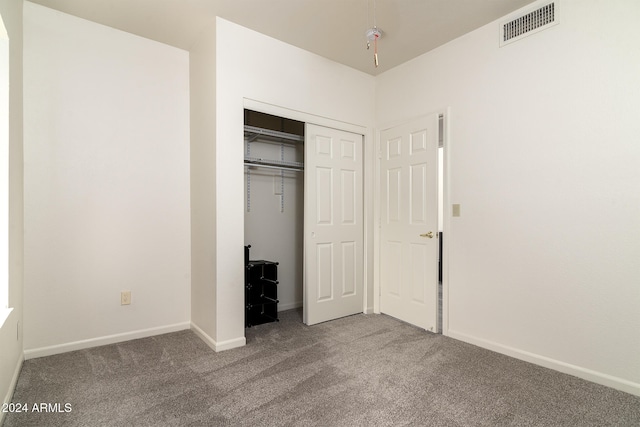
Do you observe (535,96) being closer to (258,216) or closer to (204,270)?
(258,216)

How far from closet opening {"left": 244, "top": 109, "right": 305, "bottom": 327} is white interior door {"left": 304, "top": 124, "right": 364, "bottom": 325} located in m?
0.38

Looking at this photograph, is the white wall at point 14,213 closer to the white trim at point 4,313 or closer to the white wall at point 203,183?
the white trim at point 4,313

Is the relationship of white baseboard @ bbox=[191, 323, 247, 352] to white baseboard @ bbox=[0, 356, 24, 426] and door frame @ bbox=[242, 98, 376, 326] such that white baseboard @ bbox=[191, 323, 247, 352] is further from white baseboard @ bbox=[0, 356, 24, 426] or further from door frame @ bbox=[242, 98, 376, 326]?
door frame @ bbox=[242, 98, 376, 326]

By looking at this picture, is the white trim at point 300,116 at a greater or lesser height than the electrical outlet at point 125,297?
greater

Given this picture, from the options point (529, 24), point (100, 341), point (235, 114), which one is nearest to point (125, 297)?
point (100, 341)

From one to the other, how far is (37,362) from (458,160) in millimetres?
3737

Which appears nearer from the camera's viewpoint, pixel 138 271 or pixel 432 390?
pixel 432 390

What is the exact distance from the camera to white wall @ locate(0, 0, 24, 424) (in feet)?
6.09

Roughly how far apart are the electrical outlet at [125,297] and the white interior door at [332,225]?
161 cm

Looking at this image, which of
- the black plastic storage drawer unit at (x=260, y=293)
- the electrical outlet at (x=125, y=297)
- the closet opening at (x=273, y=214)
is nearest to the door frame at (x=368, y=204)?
the closet opening at (x=273, y=214)

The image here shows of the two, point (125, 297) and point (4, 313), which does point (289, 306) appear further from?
point (4, 313)

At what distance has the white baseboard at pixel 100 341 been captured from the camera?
251cm

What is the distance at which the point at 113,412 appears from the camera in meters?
1.82

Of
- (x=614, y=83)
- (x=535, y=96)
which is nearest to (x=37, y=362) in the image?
(x=535, y=96)
